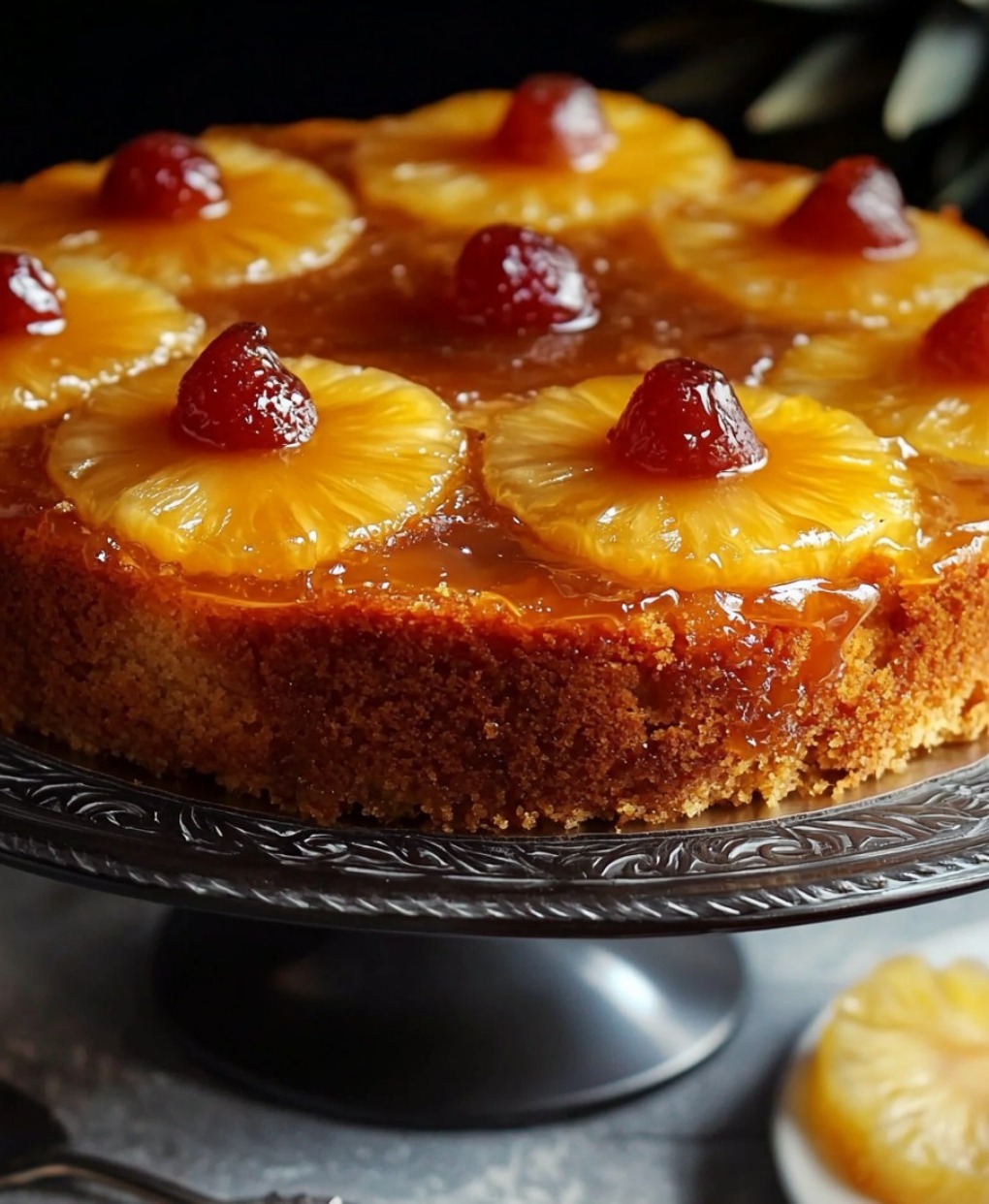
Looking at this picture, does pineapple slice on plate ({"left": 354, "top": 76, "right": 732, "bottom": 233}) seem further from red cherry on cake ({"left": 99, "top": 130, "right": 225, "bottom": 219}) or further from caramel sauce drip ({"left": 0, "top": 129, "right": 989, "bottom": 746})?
red cherry on cake ({"left": 99, "top": 130, "right": 225, "bottom": 219})

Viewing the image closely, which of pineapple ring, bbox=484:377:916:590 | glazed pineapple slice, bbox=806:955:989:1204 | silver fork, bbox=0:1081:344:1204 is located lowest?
silver fork, bbox=0:1081:344:1204

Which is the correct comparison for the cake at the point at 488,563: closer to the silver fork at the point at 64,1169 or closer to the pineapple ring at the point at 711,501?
the pineapple ring at the point at 711,501

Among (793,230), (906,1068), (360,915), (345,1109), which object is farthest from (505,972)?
(793,230)

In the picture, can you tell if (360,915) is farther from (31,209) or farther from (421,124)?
(421,124)

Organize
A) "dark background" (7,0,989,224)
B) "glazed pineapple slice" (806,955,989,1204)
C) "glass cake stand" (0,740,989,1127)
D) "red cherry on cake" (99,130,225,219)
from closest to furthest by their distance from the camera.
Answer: "glass cake stand" (0,740,989,1127)
"glazed pineapple slice" (806,955,989,1204)
"red cherry on cake" (99,130,225,219)
"dark background" (7,0,989,224)

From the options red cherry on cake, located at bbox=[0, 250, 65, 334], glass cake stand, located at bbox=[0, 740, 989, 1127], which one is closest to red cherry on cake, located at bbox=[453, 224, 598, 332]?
red cherry on cake, located at bbox=[0, 250, 65, 334]

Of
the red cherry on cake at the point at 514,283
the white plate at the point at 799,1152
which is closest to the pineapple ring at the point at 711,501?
the red cherry on cake at the point at 514,283
